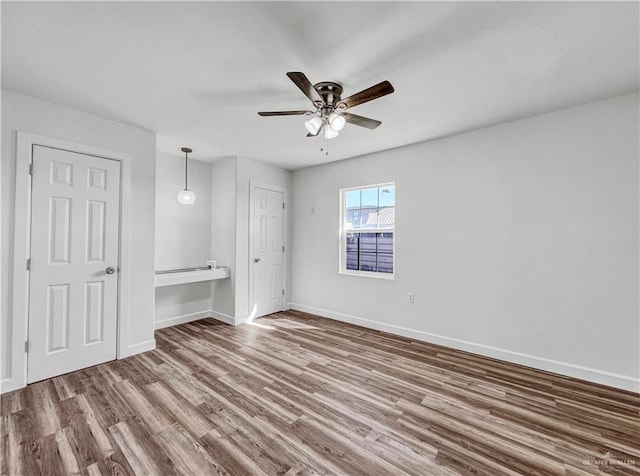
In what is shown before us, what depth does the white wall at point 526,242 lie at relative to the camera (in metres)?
2.50

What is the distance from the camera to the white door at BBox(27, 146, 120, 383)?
257 cm

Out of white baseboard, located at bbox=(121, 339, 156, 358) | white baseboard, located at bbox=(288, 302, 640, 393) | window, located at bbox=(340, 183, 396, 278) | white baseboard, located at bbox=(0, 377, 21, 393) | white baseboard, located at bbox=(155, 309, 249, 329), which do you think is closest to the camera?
white baseboard, located at bbox=(0, 377, 21, 393)

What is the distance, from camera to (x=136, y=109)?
2756 millimetres

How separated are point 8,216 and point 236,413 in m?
2.55

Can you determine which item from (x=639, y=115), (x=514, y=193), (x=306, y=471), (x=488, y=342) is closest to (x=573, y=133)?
(x=639, y=115)

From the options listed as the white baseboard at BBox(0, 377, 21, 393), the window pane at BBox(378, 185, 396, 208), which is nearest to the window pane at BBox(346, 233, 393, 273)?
the window pane at BBox(378, 185, 396, 208)

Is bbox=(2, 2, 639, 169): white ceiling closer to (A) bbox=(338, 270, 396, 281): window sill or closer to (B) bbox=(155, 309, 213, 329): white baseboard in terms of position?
(A) bbox=(338, 270, 396, 281): window sill

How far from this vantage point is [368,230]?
14.0 ft

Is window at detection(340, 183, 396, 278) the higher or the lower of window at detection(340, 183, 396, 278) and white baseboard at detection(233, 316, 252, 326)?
the higher

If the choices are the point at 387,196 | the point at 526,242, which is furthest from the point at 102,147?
the point at 526,242

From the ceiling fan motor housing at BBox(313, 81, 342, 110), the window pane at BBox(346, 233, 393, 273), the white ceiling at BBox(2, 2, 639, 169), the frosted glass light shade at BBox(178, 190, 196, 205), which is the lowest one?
the window pane at BBox(346, 233, 393, 273)

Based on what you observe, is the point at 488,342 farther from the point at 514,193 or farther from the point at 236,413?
the point at 236,413

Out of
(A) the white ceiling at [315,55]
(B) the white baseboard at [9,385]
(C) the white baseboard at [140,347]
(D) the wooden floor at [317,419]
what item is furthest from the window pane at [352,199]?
(B) the white baseboard at [9,385]

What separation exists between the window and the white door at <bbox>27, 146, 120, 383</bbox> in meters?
3.01
